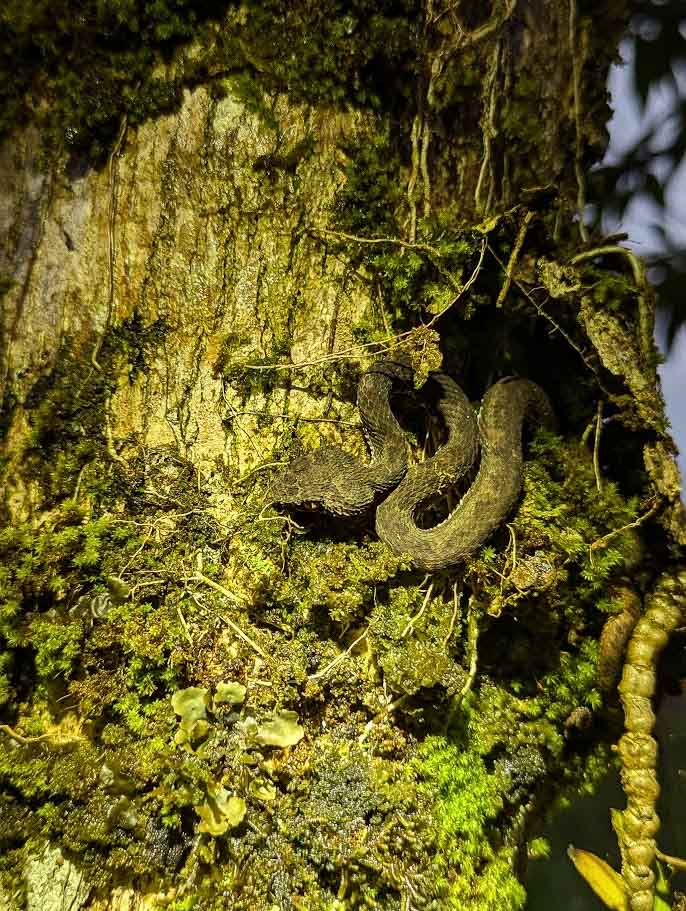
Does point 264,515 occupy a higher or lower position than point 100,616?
higher

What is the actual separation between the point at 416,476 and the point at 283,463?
21.6 inches

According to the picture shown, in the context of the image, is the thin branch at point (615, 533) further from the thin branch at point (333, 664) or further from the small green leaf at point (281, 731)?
the small green leaf at point (281, 731)

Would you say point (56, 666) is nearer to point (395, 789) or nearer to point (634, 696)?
point (395, 789)

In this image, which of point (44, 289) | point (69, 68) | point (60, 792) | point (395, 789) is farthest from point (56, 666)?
point (69, 68)

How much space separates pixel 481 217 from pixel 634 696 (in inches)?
82.3

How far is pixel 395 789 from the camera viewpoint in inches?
70.1

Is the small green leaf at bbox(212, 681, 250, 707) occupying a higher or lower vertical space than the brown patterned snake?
lower

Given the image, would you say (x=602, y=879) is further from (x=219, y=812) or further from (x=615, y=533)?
(x=219, y=812)

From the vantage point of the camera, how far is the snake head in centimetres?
193

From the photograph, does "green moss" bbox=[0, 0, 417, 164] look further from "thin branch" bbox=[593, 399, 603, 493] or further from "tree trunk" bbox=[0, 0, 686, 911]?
"thin branch" bbox=[593, 399, 603, 493]

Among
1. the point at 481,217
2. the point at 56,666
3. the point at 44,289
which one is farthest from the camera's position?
the point at 481,217

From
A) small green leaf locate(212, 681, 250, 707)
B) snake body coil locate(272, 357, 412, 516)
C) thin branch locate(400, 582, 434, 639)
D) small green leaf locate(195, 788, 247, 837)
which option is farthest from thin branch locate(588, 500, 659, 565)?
small green leaf locate(195, 788, 247, 837)

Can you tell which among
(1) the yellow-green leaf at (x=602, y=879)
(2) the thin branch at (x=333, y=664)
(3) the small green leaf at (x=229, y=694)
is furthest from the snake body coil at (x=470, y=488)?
(1) the yellow-green leaf at (x=602, y=879)

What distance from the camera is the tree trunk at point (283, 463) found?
5.61 ft
